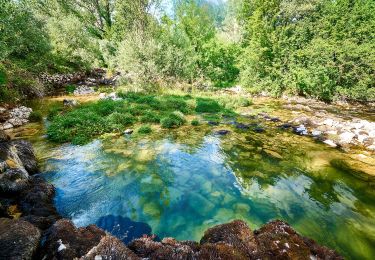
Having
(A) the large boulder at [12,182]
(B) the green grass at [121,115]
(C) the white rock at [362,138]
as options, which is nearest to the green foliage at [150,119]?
(B) the green grass at [121,115]

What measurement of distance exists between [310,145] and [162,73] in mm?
14529

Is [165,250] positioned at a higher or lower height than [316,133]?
higher

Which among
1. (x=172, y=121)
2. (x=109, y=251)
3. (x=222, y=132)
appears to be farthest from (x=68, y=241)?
(x=172, y=121)

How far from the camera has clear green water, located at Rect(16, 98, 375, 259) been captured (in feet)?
18.9

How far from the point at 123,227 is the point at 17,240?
8.79ft

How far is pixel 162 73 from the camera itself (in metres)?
21.2

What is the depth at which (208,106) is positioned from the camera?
57.7ft

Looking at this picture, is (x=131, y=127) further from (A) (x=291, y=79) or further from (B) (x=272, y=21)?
(B) (x=272, y=21)

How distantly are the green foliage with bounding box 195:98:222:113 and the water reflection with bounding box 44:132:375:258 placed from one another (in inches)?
273

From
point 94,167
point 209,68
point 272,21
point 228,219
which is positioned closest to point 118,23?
point 209,68

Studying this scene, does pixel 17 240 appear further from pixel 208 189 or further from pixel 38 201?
pixel 208 189

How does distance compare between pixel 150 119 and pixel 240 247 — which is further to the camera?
pixel 150 119

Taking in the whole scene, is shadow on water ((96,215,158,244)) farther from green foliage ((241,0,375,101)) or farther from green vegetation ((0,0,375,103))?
green foliage ((241,0,375,101))

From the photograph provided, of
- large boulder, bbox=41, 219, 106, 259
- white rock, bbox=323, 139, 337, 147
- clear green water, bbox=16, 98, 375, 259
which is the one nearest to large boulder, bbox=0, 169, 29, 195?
clear green water, bbox=16, 98, 375, 259
